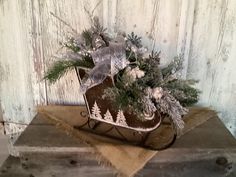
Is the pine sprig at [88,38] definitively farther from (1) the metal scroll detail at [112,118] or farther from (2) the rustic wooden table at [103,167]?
(2) the rustic wooden table at [103,167]

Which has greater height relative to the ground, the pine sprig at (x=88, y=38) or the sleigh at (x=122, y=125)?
the pine sprig at (x=88, y=38)

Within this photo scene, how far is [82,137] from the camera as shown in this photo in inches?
30.5

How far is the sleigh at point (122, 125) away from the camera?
72cm

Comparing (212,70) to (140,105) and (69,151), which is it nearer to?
(140,105)

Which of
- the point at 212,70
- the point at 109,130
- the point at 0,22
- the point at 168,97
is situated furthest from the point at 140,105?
the point at 0,22

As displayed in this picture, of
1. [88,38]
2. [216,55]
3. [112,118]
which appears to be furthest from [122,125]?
[216,55]

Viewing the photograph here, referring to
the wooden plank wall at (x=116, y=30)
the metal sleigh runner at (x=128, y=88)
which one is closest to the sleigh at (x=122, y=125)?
the metal sleigh runner at (x=128, y=88)

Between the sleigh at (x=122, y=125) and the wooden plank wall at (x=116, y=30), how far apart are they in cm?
21

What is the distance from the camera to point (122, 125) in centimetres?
75

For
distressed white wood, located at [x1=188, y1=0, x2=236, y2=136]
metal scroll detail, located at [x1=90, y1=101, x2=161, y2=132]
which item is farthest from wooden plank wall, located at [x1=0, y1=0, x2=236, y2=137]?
metal scroll detail, located at [x1=90, y1=101, x2=161, y2=132]

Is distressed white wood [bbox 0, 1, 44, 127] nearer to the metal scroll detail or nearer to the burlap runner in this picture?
the burlap runner

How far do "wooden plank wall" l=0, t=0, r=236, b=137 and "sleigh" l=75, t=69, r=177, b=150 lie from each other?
8.4 inches

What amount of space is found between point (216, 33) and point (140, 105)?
43 centimetres

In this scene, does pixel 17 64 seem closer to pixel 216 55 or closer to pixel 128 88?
pixel 128 88
